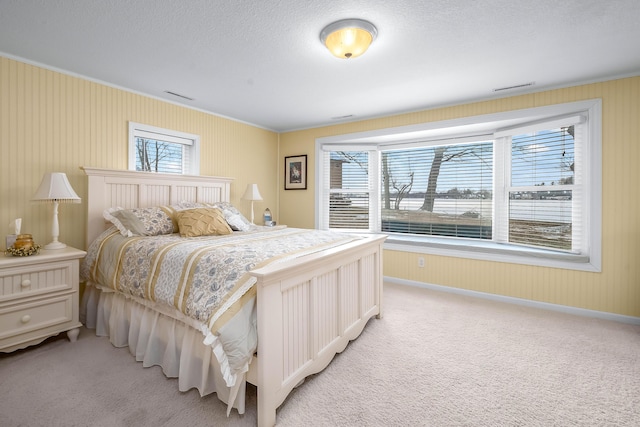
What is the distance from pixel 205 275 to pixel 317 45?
72.6 inches

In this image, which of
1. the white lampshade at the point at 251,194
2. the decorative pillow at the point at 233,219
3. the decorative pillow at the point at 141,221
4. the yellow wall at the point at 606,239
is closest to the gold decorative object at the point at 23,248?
the decorative pillow at the point at 141,221

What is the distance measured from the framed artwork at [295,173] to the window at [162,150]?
1572 mm

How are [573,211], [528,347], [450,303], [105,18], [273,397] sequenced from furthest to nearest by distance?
1. [450,303]
2. [573,211]
3. [528,347]
4. [105,18]
5. [273,397]

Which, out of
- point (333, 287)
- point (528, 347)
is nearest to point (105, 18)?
point (333, 287)

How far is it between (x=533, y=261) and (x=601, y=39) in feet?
6.87

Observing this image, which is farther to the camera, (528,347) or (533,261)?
(533,261)

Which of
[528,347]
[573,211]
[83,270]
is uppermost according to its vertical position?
[573,211]

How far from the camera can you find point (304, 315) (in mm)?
1721

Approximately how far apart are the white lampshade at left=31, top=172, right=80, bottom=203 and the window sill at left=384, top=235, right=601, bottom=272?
3517 millimetres

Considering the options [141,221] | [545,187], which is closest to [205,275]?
[141,221]

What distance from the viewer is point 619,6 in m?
1.74

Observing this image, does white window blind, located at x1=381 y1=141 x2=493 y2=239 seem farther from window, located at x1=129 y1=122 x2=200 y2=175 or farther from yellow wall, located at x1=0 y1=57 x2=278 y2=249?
yellow wall, located at x1=0 y1=57 x2=278 y2=249

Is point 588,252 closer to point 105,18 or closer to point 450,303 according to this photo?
point 450,303

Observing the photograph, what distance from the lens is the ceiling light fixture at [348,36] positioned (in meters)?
1.89
